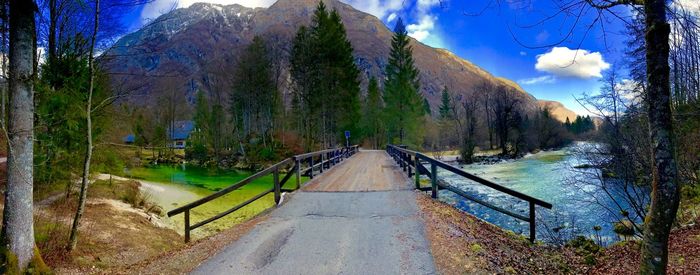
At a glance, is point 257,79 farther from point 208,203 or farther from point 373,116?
point 208,203

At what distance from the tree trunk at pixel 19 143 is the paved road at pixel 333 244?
2017 mm

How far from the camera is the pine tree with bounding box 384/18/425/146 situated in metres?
38.7

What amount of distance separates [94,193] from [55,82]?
3938 mm

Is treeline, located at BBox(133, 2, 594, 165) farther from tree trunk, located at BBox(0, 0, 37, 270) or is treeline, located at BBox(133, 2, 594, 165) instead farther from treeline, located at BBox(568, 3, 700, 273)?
tree trunk, located at BBox(0, 0, 37, 270)

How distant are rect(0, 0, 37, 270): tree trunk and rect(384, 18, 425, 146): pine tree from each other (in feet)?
117

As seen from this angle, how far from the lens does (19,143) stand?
4.04 metres

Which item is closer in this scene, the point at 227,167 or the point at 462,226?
the point at 462,226

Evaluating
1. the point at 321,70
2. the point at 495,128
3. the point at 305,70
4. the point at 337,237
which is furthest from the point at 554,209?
the point at 495,128

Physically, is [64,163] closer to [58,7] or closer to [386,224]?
[58,7]

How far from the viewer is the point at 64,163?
35.3 ft

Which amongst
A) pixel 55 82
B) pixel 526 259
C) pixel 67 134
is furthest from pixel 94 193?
pixel 526 259

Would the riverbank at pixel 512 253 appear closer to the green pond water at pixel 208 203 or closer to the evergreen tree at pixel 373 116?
the green pond water at pixel 208 203

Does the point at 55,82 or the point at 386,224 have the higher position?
the point at 55,82

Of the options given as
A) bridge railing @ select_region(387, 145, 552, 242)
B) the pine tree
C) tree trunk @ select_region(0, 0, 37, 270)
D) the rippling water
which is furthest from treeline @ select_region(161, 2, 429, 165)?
bridge railing @ select_region(387, 145, 552, 242)
